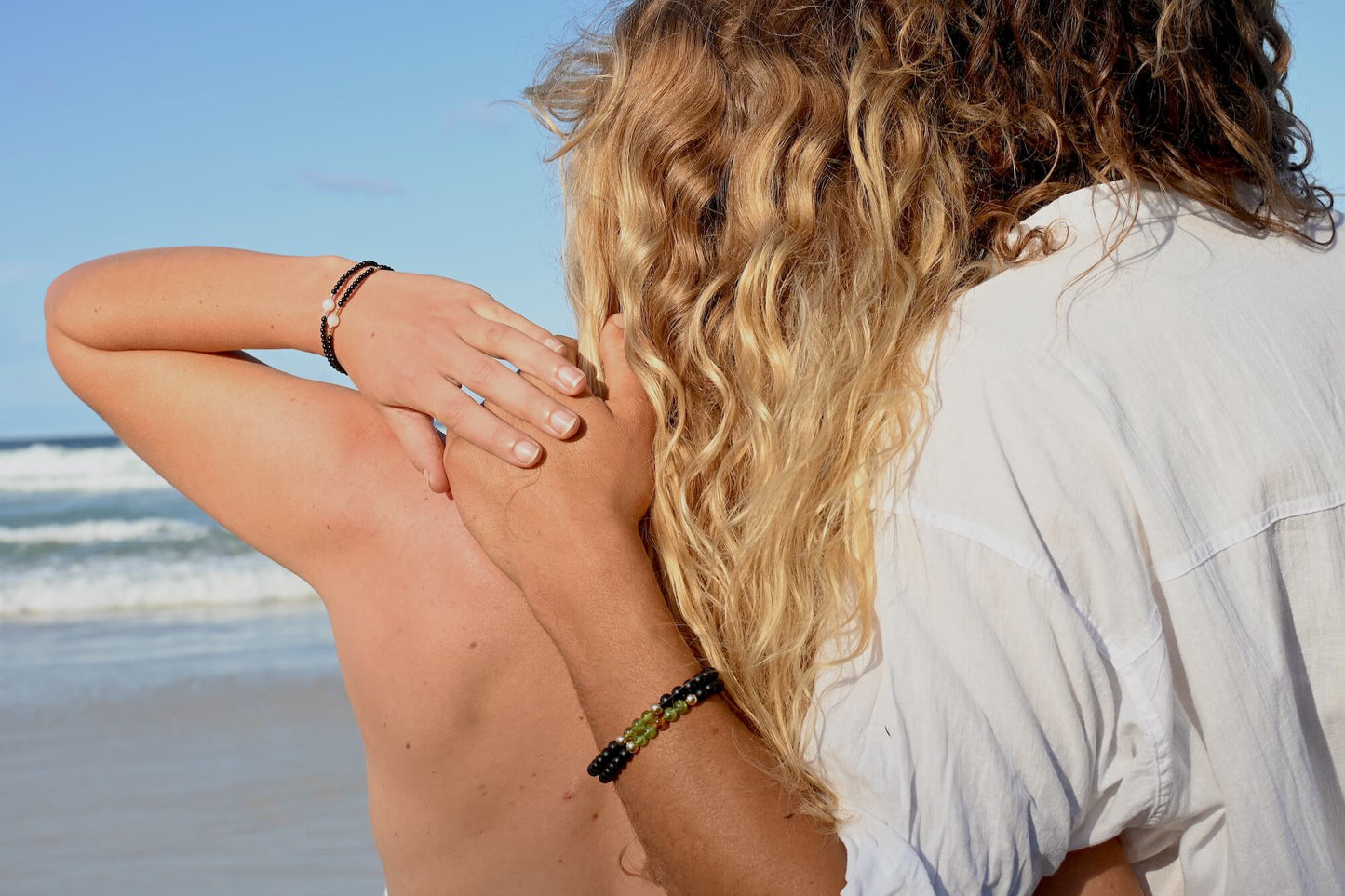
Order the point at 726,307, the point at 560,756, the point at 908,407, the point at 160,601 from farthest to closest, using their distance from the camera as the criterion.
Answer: the point at 160,601
the point at 560,756
the point at 726,307
the point at 908,407

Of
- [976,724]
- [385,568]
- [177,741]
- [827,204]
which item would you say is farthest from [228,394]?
[177,741]

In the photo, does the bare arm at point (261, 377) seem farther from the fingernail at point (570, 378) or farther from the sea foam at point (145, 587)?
the sea foam at point (145, 587)

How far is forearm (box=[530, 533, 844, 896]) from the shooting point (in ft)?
3.80

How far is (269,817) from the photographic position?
14.3ft

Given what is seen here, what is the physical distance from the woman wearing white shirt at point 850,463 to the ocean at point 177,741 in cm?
259

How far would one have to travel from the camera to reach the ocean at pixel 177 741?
402cm

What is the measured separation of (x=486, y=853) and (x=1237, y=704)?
1141 mm

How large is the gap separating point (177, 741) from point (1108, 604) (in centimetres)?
508

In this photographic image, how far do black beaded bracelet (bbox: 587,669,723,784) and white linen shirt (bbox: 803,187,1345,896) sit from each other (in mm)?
172

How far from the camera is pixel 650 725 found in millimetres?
1249

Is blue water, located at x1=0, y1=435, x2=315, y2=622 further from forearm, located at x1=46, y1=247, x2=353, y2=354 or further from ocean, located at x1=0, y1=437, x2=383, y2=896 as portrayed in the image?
forearm, located at x1=46, y1=247, x2=353, y2=354

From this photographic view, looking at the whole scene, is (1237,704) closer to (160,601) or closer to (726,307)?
(726,307)

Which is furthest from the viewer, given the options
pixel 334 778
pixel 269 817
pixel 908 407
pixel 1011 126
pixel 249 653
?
pixel 249 653

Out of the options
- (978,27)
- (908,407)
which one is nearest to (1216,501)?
(908,407)
